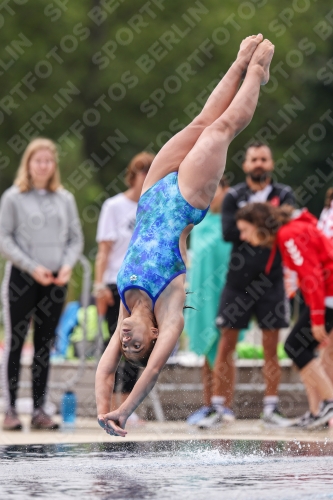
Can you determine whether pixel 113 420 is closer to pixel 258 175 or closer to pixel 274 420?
pixel 274 420

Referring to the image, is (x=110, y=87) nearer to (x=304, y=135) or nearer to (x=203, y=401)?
(x=304, y=135)

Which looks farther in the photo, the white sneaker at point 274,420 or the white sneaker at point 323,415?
the white sneaker at point 274,420

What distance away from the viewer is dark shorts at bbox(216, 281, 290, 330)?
9.20 meters

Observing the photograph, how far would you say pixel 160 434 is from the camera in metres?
8.48

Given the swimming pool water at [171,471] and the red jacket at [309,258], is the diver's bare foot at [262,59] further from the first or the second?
the swimming pool water at [171,471]

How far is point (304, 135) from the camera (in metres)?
26.9

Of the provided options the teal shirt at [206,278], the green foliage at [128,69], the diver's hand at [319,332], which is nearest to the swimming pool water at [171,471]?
the diver's hand at [319,332]

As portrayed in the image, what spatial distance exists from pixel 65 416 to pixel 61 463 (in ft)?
A: 11.9

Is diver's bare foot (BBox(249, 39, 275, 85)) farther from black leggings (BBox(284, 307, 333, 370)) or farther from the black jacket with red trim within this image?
black leggings (BBox(284, 307, 333, 370))

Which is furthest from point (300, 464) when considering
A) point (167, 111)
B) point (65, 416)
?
point (167, 111)

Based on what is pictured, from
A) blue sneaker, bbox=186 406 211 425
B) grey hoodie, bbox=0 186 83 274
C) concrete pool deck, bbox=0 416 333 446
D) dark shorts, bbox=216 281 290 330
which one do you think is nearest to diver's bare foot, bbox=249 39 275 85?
concrete pool deck, bbox=0 416 333 446

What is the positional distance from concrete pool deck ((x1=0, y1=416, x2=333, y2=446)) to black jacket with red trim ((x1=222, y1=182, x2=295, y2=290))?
4.22ft

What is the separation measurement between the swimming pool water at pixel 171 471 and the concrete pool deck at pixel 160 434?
2.96 feet

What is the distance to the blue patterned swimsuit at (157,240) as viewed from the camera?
6109 mm
